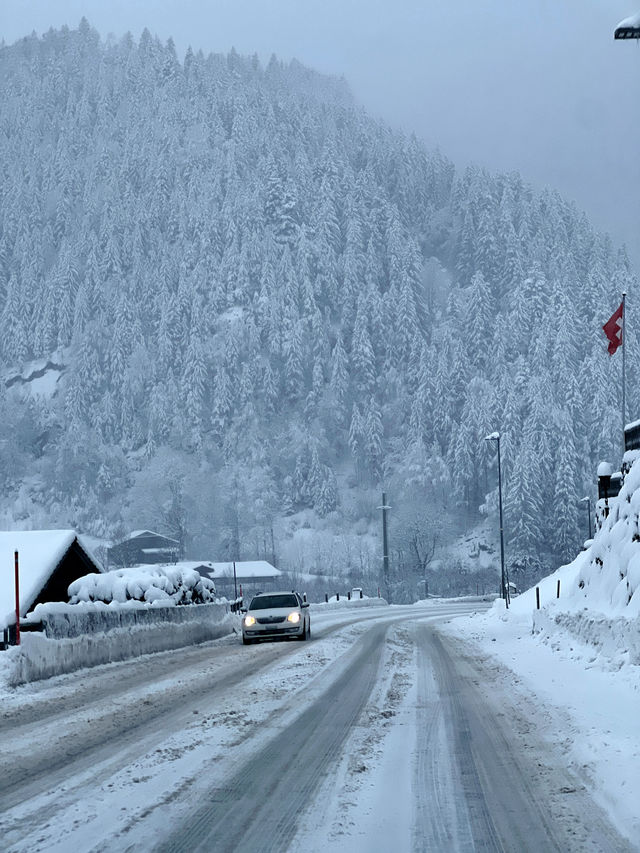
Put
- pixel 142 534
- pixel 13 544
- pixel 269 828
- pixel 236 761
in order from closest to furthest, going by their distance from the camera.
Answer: pixel 269 828
pixel 236 761
pixel 13 544
pixel 142 534

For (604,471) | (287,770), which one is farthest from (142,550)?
(287,770)

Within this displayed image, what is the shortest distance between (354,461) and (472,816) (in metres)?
192

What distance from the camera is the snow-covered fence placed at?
15.6 m

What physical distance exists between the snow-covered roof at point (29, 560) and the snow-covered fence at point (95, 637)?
327cm

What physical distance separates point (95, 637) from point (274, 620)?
26.9ft

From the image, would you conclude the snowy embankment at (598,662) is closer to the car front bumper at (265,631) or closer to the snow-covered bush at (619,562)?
the snow-covered bush at (619,562)

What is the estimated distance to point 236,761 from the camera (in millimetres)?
8305

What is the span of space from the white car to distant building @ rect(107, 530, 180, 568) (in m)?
121

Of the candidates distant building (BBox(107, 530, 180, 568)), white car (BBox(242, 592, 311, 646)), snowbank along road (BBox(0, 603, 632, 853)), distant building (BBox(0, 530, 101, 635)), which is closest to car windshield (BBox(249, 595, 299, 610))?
white car (BBox(242, 592, 311, 646))

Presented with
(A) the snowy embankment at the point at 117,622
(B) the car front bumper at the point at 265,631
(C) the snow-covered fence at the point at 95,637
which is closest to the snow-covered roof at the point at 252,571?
(A) the snowy embankment at the point at 117,622

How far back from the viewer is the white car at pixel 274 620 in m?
26.7

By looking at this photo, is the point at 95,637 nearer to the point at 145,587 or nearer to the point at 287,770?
the point at 145,587

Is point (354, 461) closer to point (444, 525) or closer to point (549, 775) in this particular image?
point (444, 525)

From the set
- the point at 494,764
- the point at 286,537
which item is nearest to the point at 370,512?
the point at 286,537
